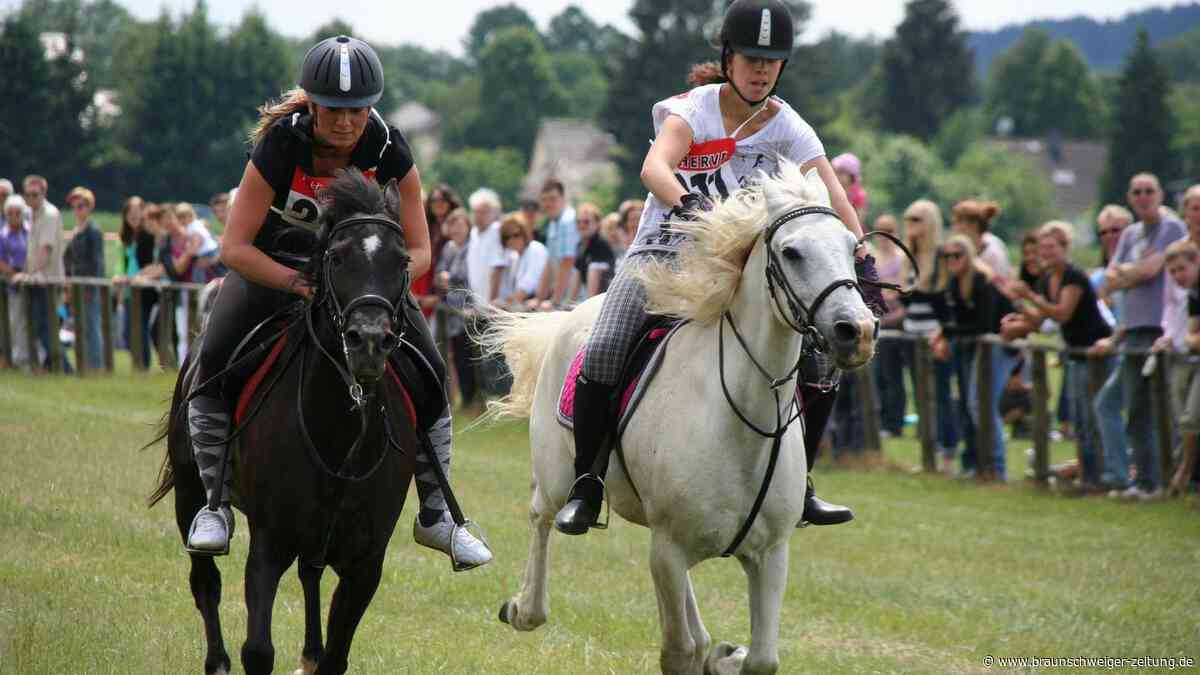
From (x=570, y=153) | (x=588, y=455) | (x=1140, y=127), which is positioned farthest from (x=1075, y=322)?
(x=570, y=153)

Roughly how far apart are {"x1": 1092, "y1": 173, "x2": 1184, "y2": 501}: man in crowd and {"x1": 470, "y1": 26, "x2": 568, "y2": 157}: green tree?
478 ft

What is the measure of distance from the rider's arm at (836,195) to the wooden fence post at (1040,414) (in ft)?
27.6

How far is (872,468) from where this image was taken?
672 inches

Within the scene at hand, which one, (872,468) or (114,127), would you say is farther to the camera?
(114,127)

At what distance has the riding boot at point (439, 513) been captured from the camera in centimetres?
732

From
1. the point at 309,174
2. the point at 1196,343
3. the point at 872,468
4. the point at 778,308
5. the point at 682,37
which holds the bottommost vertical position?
the point at 872,468

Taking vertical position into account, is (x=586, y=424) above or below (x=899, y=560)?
above

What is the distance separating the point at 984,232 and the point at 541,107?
150772 millimetres

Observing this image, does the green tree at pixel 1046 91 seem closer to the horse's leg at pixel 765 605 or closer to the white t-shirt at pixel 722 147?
the white t-shirt at pixel 722 147

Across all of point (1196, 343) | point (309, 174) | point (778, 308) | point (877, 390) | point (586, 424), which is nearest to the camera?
point (778, 308)

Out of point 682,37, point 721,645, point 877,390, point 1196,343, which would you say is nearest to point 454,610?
point 721,645

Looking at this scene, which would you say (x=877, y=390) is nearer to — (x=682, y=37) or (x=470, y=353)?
(x=470, y=353)

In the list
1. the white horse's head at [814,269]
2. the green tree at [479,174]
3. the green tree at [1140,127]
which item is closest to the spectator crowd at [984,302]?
the white horse's head at [814,269]

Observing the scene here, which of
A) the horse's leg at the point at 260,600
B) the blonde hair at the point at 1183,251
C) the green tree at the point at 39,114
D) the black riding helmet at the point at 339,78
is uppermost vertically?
the green tree at the point at 39,114
